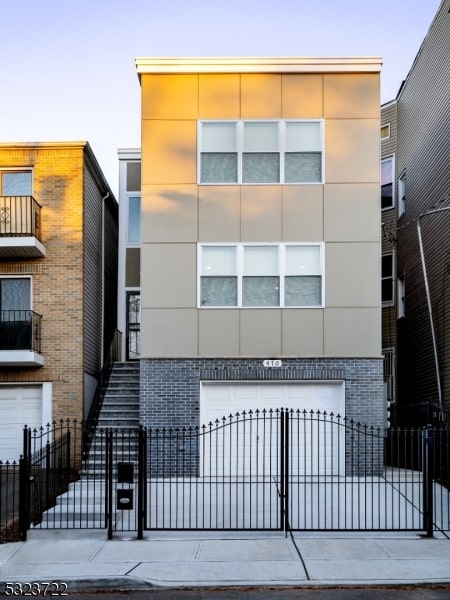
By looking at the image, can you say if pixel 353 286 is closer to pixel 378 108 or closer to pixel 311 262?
pixel 311 262

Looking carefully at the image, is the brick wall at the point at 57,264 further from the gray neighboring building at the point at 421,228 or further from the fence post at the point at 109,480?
the gray neighboring building at the point at 421,228

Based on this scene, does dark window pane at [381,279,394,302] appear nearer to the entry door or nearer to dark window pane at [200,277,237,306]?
the entry door

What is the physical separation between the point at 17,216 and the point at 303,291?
23.0ft

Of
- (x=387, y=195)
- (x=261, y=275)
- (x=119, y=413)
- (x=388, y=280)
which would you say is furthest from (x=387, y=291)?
(x=119, y=413)

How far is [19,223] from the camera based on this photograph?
19.5 metres

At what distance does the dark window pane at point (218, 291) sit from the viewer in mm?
17906

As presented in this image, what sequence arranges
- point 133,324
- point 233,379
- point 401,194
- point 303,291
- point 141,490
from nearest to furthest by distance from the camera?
point 141,490 < point 233,379 < point 303,291 < point 133,324 < point 401,194

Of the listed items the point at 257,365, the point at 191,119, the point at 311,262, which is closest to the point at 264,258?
the point at 311,262

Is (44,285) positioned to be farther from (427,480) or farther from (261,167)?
(427,480)

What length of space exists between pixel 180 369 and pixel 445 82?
9.14 metres

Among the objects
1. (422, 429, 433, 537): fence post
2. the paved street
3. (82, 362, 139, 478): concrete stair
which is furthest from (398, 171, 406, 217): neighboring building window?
the paved street

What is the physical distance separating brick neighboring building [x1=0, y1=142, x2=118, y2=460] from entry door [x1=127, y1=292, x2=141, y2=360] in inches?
101

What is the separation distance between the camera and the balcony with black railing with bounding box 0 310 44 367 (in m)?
19.0

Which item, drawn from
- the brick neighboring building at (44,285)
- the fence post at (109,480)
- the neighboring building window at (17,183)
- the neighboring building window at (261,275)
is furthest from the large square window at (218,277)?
the fence post at (109,480)
